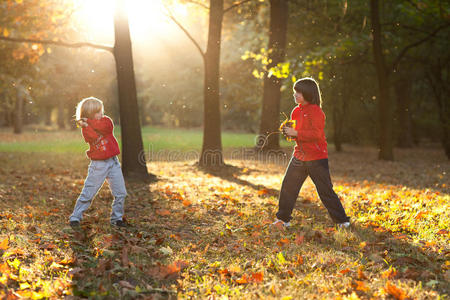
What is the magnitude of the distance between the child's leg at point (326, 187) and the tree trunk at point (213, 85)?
703 centimetres

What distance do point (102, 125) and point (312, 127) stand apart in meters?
2.67

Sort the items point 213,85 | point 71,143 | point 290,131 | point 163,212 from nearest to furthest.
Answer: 1. point 290,131
2. point 163,212
3. point 213,85
4. point 71,143

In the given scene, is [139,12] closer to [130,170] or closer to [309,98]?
[130,170]

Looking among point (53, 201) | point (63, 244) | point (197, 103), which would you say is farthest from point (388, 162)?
point (197, 103)

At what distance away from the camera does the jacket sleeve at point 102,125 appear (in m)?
Answer: 5.20

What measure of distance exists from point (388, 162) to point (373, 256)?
38.8 feet

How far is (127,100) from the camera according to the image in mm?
A: 9523

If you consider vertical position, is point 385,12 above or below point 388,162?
above

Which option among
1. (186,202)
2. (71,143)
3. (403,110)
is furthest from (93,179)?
(403,110)

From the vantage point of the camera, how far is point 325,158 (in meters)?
5.16

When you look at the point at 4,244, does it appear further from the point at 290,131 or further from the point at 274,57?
the point at 274,57

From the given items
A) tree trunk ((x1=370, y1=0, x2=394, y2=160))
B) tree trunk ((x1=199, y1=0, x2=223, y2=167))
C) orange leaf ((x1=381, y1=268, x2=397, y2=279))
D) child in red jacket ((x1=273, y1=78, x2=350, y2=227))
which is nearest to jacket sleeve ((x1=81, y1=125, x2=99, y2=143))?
child in red jacket ((x1=273, y1=78, x2=350, y2=227))

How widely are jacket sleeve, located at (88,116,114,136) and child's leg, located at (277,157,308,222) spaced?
2.40 meters

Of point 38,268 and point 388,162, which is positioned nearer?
point 38,268
